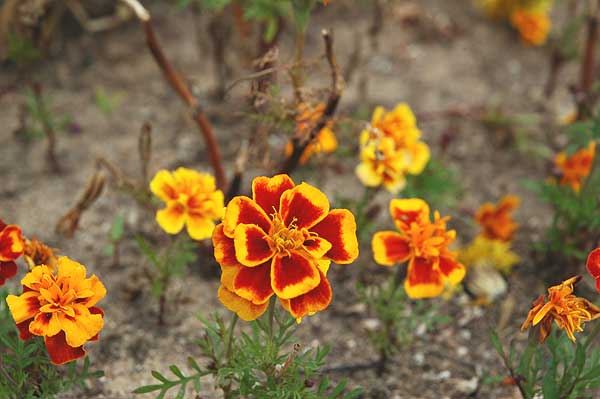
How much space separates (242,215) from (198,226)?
1.81 ft

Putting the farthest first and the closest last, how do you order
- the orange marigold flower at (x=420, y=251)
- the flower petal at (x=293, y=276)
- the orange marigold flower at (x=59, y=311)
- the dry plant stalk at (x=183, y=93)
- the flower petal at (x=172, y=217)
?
1. the dry plant stalk at (x=183, y=93)
2. the flower petal at (x=172, y=217)
3. the orange marigold flower at (x=420, y=251)
4. the orange marigold flower at (x=59, y=311)
5. the flower petal at (x=293, y=276)

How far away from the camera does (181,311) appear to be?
255cm

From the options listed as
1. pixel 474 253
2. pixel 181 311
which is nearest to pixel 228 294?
pixel 181 311

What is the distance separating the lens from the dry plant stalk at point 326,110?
7.66 feet

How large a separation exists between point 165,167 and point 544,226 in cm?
156

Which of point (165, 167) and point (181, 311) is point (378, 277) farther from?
point (165, 167)

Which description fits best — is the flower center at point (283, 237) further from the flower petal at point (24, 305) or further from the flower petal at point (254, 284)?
the flower petal at point (24, 305)

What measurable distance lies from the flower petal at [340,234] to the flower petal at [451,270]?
0.46 metres

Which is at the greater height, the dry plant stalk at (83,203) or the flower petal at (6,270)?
the flower petal at (6,270)

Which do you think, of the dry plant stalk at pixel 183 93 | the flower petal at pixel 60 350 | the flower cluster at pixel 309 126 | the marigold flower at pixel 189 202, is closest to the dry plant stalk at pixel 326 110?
the flower cluster at pixel 309 126

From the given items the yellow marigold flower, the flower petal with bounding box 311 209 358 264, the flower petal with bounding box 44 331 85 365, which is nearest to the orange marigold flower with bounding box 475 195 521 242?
the yellow marigold flower

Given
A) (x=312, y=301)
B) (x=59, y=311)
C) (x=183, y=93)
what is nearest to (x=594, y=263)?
(x=312, y=301)

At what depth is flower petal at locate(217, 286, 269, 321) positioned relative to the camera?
1.69 m

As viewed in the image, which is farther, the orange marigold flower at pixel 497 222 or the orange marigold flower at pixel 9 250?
the orange marigold flower at pixel 497 222
